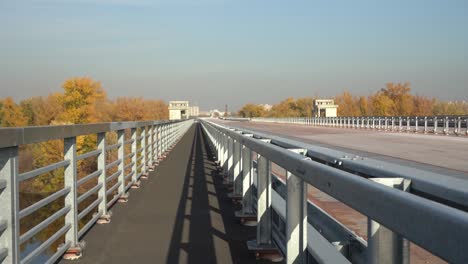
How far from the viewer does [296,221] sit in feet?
13.2

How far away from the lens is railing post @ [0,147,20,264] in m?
4.00

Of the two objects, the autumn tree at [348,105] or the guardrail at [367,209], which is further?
the autumn tree at [348,105]

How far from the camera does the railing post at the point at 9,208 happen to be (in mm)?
3996

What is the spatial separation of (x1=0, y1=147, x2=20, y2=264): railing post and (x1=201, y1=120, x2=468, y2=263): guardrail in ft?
6.71

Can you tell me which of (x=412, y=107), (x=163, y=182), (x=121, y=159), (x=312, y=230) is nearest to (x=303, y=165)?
(x=312, y=230)

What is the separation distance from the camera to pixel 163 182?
11898 millimetres

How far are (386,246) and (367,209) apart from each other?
0.24m

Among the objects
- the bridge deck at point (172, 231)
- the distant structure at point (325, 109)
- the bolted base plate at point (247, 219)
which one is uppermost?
the distant structure at point (325, 109)

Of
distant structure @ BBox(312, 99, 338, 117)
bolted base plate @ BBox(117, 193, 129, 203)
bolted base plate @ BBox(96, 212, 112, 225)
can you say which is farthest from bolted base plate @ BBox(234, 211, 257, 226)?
distant structure @ BBox(312, 99, 338, 117)

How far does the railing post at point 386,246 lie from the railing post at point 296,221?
1405mm

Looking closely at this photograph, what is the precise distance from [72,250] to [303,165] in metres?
3.10

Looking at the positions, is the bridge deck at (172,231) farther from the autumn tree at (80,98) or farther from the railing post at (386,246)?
the autumn tree at (80,98)

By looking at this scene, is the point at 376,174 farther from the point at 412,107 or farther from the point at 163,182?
the point at 412,107

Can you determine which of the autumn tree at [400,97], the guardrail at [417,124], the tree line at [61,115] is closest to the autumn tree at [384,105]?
the autumn tree at [400,97]
